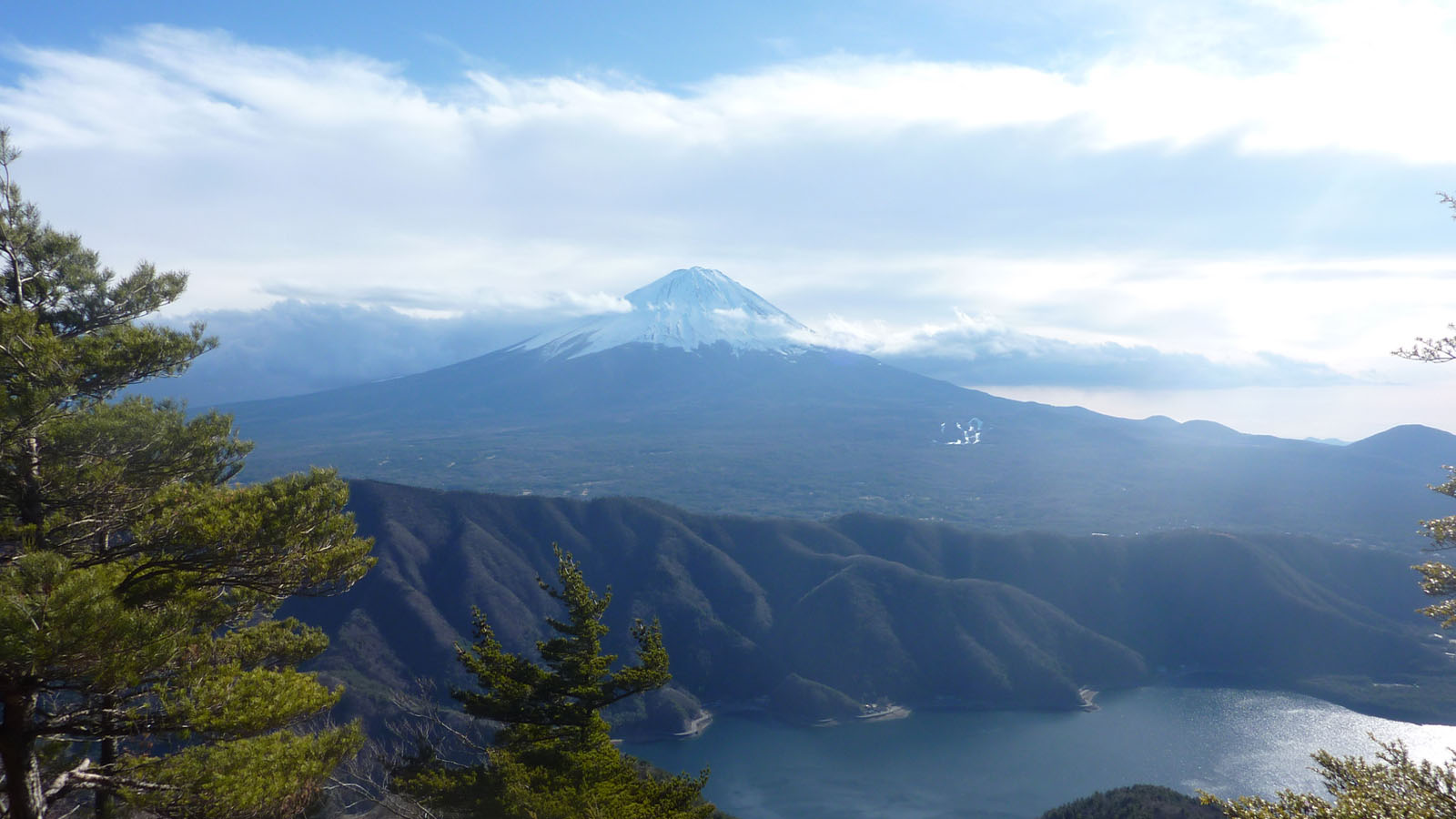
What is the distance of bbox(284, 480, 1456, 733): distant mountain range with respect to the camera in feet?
164

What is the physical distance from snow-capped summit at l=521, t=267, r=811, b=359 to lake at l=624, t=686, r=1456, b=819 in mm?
127177

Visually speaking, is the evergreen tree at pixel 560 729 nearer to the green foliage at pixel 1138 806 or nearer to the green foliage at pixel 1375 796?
the green foliage at pixel 1375 796

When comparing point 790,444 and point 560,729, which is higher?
point 560,729

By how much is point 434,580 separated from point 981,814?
36.9 m

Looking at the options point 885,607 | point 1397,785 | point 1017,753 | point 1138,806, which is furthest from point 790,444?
point 1397,785

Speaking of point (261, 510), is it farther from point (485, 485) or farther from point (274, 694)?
point (485, 485)

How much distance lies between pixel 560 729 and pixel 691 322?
17060 cm

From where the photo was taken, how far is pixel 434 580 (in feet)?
179

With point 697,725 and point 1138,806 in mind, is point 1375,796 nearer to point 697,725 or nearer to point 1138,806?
point 1138,806

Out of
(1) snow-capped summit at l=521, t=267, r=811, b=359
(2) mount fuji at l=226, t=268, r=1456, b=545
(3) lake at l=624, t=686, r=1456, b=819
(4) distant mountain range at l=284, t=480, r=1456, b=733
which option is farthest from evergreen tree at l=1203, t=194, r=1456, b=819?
(1) snow-capped summit at l=521, t=267, r=811, b=359

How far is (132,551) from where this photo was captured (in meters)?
5.68

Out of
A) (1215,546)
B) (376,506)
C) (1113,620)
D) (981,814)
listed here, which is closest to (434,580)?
(376,506)

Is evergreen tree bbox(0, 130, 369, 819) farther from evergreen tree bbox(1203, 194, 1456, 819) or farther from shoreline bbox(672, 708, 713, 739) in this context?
shoreline bbox(672, 708, 713, 739)

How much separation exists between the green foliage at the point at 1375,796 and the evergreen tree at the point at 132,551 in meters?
6.93
